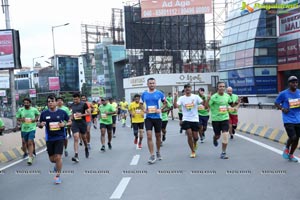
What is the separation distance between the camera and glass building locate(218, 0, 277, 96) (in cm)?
4631

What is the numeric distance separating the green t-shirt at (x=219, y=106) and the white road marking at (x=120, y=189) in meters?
3.02

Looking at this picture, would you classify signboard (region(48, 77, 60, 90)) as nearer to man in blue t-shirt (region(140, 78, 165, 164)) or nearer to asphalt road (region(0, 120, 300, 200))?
asphalt road (region(0, 120, 300, 200))

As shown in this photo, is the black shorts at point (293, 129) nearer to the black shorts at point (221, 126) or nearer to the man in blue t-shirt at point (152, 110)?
the black shorts at point (221, 126)

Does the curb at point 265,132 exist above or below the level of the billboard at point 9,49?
below

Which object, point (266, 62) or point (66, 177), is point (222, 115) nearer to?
point (66, 177)

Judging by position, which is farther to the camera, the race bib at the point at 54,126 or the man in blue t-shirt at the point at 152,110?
the man in blue t-shirt at the point at 152,110

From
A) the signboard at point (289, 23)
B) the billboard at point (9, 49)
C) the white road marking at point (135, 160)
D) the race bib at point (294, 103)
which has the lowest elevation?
the white road marking at point (135, 160)

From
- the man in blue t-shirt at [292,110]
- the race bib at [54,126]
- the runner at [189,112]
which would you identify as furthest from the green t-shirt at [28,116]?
the man in blue t-shirt at [292,110]

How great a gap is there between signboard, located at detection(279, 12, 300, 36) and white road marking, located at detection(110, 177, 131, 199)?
1636 inches

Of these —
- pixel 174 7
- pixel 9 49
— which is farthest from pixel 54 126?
pixel 174 7

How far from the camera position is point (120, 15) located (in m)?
73.8

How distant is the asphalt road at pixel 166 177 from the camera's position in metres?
6.48

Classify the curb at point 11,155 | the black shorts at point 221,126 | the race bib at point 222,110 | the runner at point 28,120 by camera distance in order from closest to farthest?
the black shorts at point 221,126 → the race bib at point 222,110 → the runner at point 28,120 → the curb at point 11,155

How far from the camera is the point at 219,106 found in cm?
980
